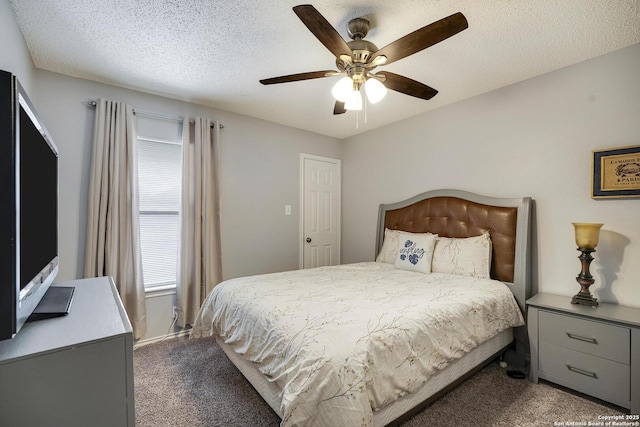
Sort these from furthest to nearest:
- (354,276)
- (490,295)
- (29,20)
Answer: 1. (354,276)
2. (490,295)
3. (29,20)

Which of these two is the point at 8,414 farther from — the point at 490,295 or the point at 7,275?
the point at 490,295

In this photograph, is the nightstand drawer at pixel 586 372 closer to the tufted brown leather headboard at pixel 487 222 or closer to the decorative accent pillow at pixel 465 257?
the tufted brown leather headboard at pixel 487 222

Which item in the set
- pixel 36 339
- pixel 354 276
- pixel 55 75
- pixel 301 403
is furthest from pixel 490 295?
pixel 55 75

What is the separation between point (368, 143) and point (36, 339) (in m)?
3.87

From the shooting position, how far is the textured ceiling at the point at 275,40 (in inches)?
67.4

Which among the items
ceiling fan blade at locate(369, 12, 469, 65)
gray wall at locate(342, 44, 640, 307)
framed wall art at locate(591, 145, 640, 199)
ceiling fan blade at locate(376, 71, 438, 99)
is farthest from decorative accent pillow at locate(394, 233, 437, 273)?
ceiling fan blade at locate(369, 12, 469, 65)

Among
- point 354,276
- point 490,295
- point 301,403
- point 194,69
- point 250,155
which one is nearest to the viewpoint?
point 301,403

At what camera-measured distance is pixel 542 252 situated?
2504 mm

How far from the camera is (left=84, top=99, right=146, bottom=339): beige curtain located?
8.38ft

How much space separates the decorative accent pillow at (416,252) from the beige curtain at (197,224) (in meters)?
1.99

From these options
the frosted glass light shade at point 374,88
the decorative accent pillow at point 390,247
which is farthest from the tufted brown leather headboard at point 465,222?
the frosted glass light shade at point 374,88

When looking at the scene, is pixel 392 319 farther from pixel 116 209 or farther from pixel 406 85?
pixel 116 209

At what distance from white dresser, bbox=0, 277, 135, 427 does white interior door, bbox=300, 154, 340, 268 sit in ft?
10.3

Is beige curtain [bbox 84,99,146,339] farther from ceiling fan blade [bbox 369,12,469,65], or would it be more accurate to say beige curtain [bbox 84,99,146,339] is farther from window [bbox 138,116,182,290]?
ceiling fan blade [bbox 369,12,469,65]
